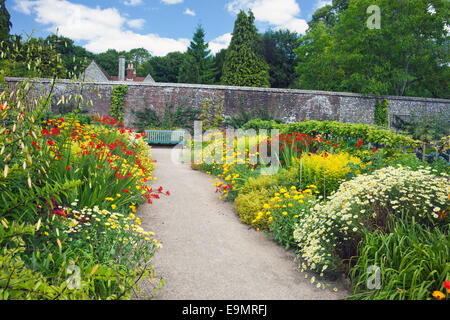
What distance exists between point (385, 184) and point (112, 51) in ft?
170

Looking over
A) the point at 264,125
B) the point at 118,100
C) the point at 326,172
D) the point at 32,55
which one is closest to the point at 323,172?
the point at 326,172

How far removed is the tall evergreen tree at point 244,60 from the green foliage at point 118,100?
9668 millimetres

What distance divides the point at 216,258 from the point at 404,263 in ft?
6.07

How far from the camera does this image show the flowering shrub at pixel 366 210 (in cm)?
312

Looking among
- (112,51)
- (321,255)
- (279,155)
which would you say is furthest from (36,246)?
(112,51)

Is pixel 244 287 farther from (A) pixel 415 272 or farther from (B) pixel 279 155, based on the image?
(B) pixel 279 155

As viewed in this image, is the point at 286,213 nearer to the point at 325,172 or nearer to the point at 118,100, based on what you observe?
the point at 325,172

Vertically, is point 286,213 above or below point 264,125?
below

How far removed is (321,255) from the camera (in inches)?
122

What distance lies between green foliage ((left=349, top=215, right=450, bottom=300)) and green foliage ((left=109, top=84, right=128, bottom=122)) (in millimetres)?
16389

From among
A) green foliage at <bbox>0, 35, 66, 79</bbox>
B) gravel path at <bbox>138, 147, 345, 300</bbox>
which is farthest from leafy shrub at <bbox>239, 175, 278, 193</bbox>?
green foliage at <bbox>0, 35, 66, 79</bbox>

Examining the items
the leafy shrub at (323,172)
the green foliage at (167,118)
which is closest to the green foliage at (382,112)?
the green foliage at (167,118)

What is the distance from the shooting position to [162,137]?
14977 millimetres

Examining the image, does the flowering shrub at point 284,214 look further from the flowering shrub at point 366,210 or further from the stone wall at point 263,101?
the stone wall at point 263,101
